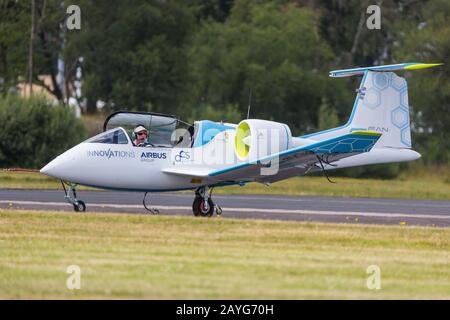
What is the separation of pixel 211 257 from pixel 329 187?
64.0 ft

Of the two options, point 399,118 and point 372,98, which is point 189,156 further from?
point 399,118

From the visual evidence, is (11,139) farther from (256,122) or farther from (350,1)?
(350,1)

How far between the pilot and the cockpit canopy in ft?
0.20

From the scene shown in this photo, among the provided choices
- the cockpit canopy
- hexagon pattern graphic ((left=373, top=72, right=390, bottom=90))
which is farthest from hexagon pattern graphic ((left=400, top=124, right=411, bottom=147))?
the cockpit canopy

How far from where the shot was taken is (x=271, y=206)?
80.2ft

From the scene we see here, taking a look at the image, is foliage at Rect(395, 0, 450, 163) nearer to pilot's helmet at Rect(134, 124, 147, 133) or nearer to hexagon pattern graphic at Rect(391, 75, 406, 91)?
hexagon pattern graphic at Rect(391, 75, 406, 91)

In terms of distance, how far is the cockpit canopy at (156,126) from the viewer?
20.9 metres

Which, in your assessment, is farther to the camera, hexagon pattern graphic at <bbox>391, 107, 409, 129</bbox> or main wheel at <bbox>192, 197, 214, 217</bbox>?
hexagon pattern graphic at <bbox>391, 107, 409, 129</bbox>

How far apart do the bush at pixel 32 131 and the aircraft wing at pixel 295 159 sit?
16574mm

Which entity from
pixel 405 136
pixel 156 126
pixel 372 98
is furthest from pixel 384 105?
pixel 156 126

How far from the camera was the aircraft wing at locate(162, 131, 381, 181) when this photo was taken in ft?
64.2

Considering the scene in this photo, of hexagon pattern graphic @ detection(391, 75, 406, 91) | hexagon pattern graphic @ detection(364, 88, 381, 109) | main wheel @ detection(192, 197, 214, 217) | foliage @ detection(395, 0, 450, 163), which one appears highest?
foliage @ detection(395, 0, 450, 163)

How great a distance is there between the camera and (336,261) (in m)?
14.9

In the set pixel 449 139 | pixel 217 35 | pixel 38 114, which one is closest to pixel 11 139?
pixel 38 114
